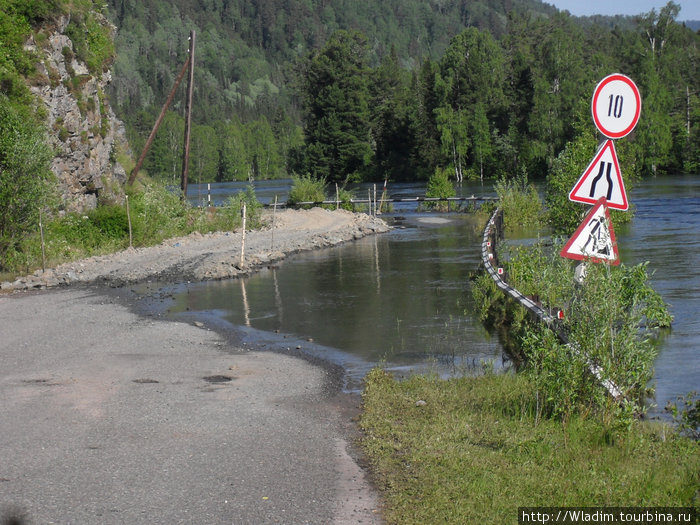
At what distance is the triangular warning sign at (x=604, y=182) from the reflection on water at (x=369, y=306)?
4285mm

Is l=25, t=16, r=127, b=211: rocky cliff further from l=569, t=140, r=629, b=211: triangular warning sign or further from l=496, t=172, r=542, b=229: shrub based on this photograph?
l=569, t=140, r=629, b=211: triangular warning sign

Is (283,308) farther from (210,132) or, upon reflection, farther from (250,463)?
(210,132)

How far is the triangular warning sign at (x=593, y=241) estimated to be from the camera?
26.5ft

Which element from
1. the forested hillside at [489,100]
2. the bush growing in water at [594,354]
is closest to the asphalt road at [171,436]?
the bush growing in water at [594,354]

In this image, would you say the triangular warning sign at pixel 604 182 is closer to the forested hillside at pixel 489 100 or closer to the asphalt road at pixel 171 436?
the asphalt road at pixel 171 436

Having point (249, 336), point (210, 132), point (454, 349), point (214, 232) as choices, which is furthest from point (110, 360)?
point (210, 132)

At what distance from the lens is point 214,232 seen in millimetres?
35719

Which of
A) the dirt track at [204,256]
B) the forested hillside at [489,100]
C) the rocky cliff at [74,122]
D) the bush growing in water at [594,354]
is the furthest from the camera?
the forested hillside at [489,100]

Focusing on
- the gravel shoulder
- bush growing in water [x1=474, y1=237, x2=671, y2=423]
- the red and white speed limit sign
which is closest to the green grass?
bush growing in water [x1=474, y1=237, x2=671, y2=423]

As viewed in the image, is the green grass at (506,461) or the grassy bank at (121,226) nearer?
the green grass at (506,461)

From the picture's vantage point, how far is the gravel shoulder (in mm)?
6367

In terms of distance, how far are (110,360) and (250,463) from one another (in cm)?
570

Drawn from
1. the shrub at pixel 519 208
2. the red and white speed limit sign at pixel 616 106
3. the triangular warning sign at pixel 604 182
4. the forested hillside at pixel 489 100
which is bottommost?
the shrub at pixel 519 208

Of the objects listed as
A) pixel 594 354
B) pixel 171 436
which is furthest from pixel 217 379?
pixel 594 354
